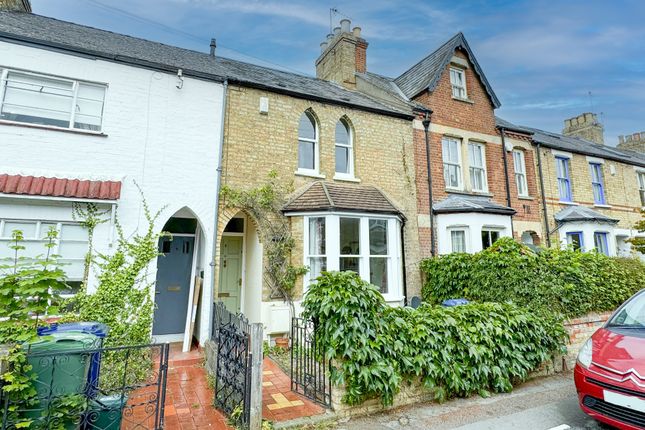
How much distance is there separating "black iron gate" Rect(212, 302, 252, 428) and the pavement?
1.40 metres

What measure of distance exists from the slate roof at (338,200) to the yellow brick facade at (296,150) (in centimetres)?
36

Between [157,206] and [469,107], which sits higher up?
[469,107]

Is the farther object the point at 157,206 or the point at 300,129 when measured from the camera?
the point at 300,129

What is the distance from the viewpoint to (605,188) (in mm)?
17016

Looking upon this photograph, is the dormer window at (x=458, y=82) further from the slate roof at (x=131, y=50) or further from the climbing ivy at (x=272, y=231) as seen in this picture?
the climbing ivy at (x=272, y=231)

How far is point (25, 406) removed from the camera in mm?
3248

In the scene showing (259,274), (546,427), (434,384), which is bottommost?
(546,427)

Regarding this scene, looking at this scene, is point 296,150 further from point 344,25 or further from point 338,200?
point 344,25

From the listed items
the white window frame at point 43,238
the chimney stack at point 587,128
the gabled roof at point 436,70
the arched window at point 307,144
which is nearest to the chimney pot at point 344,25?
the gabled roof at point 436,70

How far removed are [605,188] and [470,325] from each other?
1737 cm

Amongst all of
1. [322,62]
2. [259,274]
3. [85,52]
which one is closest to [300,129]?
[259,274]

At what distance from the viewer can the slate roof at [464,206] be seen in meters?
11.1

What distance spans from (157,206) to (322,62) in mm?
11327

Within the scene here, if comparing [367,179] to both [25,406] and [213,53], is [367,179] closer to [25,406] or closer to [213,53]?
[213,53]
